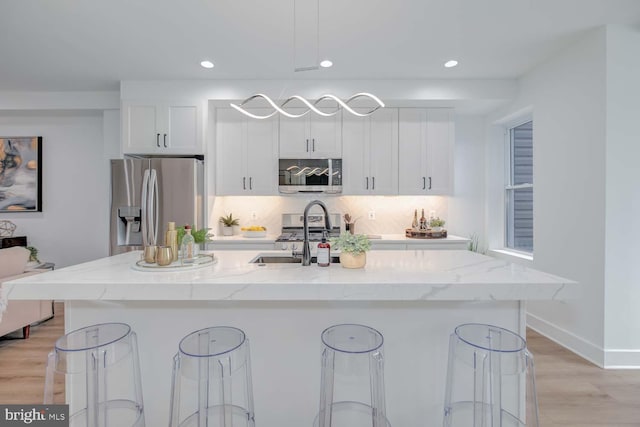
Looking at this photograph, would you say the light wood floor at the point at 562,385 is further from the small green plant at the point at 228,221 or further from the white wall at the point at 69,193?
the small green plant at the point at 228,221

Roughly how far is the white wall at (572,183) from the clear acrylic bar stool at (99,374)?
3.34 m

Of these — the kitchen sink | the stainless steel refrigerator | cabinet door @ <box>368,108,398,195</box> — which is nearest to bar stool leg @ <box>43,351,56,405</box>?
the kitchen sink

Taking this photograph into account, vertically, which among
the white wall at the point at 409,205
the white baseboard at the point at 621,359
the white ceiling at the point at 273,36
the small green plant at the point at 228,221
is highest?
the white ceiling at the point at 273,36

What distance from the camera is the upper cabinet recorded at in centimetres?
360

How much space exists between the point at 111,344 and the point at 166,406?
0.48 m

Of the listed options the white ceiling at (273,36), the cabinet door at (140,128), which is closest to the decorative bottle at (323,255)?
the white ceiling at (273,36)

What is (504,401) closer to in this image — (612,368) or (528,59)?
(612,368)

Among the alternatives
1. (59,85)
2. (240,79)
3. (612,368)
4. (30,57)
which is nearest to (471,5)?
(240,79)

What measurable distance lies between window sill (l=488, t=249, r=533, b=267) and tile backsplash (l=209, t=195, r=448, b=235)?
758 mm

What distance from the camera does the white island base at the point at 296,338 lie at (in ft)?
5.15

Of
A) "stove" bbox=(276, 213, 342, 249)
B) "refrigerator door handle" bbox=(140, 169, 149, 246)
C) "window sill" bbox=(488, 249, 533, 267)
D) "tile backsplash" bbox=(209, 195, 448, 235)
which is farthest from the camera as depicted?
"tile backsplash" bbox=(209, 195, 448, 235)

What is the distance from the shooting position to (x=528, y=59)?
3.13 meters

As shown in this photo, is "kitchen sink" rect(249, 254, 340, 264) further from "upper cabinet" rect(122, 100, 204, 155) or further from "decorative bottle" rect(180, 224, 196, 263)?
"upper cabinet" rect(122, 100, 204, 155)

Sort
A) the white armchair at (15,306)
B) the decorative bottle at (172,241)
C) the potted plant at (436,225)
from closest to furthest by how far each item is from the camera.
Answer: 1. the decorative bottle at (172,241)
2. the white armchair at (15,306)
3. the potted plant at (436,225)
